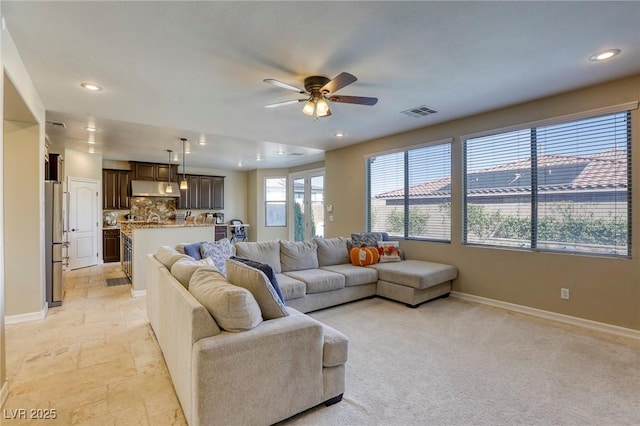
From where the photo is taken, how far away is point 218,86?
332 centimetres

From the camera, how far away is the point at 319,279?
12.9ft

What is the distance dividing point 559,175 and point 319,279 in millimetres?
3070

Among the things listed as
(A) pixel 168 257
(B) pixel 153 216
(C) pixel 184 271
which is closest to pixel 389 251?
(A) pixel 168 257

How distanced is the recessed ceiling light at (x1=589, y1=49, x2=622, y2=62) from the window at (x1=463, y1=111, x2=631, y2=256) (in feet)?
2.82

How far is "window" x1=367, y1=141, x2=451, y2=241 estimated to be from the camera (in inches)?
190

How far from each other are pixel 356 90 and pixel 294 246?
2225 mm

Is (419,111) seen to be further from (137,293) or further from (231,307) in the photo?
(137,293)

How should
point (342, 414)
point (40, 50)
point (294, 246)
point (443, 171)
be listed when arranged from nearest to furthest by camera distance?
point (342, 414)
point (40, 50)
point (294, 246)
point (443, 171)

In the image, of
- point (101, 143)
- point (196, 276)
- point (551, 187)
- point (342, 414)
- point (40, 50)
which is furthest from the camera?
point (101, 143)

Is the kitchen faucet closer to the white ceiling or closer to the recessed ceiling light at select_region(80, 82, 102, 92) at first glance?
the white ceiling

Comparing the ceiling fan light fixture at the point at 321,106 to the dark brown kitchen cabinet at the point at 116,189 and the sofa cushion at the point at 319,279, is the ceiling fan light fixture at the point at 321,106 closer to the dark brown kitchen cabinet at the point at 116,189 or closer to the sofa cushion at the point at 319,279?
the sofa cushion at the point at 319,279

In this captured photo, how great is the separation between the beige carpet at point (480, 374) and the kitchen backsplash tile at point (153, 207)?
6.75 m

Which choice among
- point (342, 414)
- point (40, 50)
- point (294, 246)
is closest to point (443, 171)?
point (294, 246)

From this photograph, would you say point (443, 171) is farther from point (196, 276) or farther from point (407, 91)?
point (196, 276)
